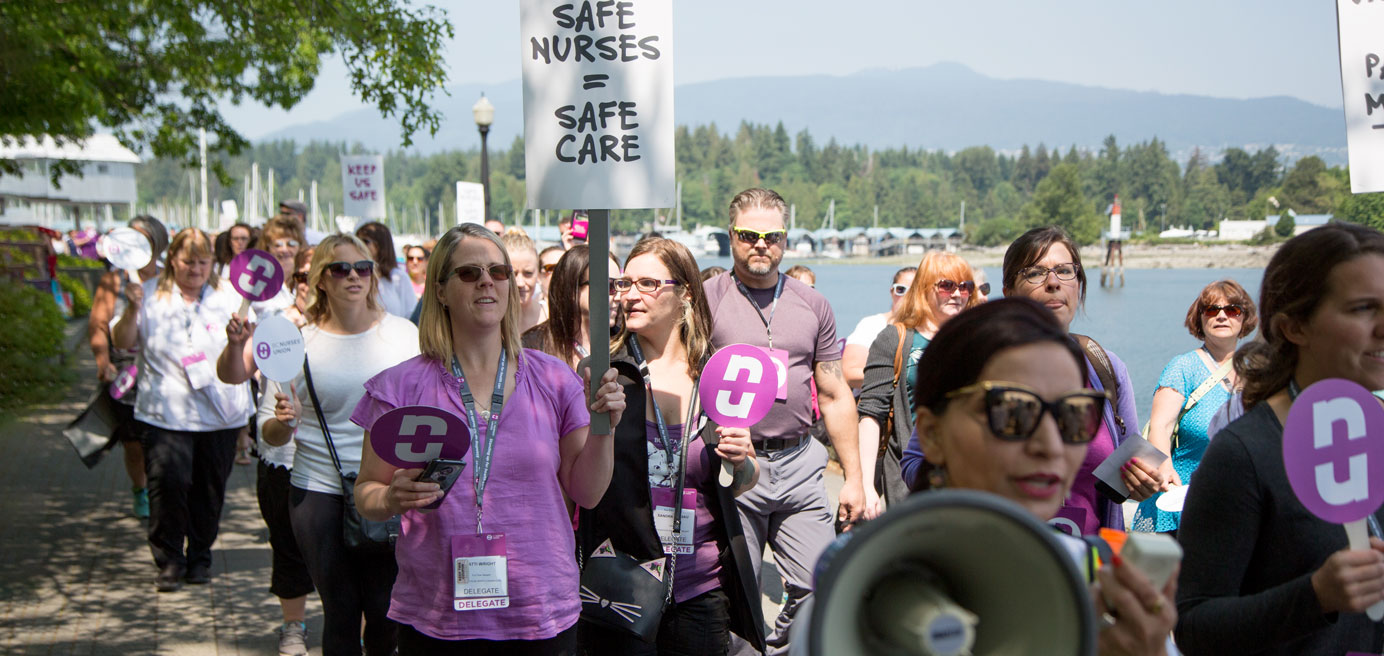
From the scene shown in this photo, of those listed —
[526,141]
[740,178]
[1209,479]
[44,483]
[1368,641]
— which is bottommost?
[44,483]

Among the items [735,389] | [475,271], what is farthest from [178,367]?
[735,389]

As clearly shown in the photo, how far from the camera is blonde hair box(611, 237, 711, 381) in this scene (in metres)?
4.64

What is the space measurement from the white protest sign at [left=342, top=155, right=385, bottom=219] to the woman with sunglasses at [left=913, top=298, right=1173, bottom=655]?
1427cm

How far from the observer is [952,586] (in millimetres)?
1677

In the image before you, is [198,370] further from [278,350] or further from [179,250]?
[278,350]

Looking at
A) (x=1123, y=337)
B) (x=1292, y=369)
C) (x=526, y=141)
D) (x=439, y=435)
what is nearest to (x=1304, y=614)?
(x=1292, y=369)

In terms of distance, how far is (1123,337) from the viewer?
43.2 feet

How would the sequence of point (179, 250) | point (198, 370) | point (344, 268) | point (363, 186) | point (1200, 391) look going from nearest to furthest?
point (344, 268) < point (1200, 391) < point (198, 370) < point (179, 250) < point (363, 186)

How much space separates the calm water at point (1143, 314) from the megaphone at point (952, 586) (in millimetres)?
4432

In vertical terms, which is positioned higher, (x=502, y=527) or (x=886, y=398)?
(x=886, y=398)

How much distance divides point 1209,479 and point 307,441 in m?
3.79

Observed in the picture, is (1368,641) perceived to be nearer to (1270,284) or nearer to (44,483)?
(1270,284)

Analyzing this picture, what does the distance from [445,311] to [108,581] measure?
5.02m

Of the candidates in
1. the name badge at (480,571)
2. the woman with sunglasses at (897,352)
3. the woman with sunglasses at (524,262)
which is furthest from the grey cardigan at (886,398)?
the name badge at (480,571)
